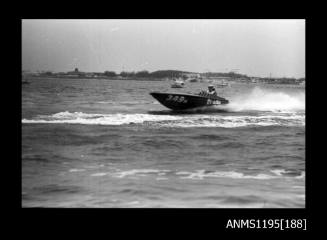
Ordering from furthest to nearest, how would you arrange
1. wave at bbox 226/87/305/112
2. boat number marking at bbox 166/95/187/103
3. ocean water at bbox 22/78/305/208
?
1. wave at bbox 226/87/305/112
2. boat number marking at bbox 166/95/187/103
3. ocean water at bbox 22/78/305/208

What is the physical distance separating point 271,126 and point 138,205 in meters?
10.1

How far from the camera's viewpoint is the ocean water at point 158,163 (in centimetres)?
713

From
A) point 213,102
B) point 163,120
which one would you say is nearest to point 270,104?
point 213,102

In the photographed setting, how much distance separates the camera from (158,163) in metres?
9.67

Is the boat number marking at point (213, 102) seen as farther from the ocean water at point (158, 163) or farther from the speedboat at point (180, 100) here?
the ocean water at point (158, 163)

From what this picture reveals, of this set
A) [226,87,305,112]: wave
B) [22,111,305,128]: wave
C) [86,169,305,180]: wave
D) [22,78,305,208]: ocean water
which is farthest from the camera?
[226,87,305,112]: wave

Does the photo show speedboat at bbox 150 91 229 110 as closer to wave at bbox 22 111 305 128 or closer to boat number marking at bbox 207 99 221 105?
boat number marking at bbox 207 99 221 105

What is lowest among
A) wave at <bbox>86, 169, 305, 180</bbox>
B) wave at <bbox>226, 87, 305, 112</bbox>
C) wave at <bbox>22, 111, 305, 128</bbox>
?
wave at <bbox>86, 169, 305, 180</bbox>

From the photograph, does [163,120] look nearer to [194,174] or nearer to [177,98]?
[177,98]

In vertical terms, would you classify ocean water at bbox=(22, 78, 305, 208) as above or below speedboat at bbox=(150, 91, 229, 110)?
below

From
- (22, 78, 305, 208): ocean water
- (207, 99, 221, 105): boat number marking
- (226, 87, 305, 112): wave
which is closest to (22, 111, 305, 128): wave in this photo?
(22, 78, 305, 208): ocean water

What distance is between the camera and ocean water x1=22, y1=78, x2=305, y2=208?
23.4ft

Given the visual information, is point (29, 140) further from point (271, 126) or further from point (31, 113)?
point (271, 126)

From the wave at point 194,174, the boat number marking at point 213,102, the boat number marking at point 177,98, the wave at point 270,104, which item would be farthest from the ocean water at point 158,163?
the wave at point 270,104
